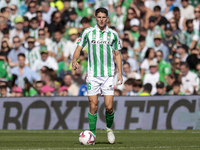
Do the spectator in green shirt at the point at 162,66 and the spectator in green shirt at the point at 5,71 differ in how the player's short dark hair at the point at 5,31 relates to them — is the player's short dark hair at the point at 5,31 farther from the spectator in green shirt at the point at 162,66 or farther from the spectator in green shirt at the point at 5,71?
the spectator in green shirt at the point at 162,66

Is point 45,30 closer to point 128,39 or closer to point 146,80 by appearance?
point 128,39

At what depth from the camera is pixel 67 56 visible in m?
15.1

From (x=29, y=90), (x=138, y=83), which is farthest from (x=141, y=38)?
(x=29, y=90)

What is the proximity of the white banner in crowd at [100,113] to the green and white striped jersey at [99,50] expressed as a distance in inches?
211

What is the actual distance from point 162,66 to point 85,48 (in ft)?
8.66

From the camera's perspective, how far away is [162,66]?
46.9ft

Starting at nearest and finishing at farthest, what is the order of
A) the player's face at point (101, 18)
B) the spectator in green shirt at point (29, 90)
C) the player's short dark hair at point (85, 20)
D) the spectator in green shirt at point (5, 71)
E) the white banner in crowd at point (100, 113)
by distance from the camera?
1. the player's face at point (101, 18)
2. the white banner in crowd at point (100, 113)
3. the spectator in green shirt at point (29, 90)
4. the spectator in green shirt at point (5, 71)
5. the player's short dark hair at point (85, 20)

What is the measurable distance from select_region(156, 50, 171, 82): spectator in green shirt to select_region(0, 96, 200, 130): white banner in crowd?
1.34 meters

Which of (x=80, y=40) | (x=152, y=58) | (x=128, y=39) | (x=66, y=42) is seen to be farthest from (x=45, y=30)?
(x=80, y=40)

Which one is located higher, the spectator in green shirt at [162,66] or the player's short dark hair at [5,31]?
the player's short dark hair at [5,31]

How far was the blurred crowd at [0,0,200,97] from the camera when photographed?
1394 cm

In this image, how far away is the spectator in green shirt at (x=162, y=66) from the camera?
1416cm

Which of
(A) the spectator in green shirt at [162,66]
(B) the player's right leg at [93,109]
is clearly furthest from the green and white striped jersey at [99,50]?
(A) the spectator in green shirt at [162,66]

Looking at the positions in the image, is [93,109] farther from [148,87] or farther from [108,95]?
[148,87]
